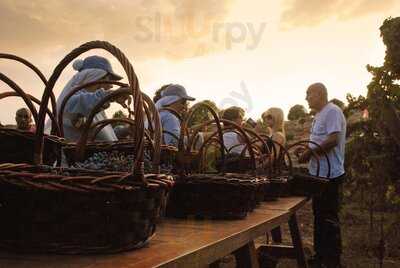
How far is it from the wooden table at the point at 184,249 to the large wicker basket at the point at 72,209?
30 mm

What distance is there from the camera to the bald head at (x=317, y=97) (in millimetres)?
4258

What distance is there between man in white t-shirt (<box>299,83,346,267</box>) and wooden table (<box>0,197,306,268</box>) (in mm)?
2215

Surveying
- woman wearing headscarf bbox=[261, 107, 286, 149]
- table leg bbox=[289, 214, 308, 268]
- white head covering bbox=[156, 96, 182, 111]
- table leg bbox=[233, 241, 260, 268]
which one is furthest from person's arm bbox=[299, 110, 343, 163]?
table leg bbox=[233, 241, 260, 268]

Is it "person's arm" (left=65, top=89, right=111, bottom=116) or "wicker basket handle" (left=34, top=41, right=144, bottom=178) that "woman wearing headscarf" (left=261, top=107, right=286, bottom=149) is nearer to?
"person's arm" (left=65, top=89, right=111, bottom=116)

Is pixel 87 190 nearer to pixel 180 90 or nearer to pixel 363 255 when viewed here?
pixel 180 90

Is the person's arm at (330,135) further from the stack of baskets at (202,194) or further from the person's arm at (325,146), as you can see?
the stack of baskets at (202,194)

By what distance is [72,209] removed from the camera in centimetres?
101

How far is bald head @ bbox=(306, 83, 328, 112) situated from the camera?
426 centimetres

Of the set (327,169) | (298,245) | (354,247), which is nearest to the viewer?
(298,245)

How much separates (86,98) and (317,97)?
7.67ft

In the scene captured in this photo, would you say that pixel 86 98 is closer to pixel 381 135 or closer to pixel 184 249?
pixel 184 249

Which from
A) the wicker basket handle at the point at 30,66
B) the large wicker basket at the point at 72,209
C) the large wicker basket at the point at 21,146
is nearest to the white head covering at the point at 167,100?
the wicker basket handle at the point at 30,66

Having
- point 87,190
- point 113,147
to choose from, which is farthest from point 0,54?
point 87,190

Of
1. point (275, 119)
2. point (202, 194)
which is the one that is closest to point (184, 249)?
point (202, 194)
